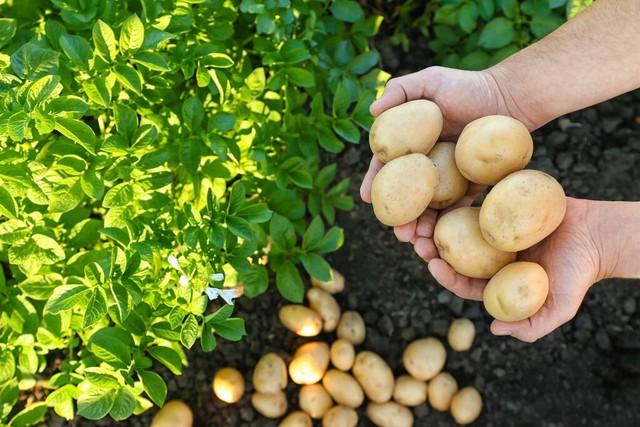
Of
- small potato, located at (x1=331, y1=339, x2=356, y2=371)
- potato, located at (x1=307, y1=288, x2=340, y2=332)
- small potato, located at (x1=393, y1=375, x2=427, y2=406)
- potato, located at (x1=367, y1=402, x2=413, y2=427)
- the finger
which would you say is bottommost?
potato, located at (x1=367, y1=402, x2=413, y2=427)

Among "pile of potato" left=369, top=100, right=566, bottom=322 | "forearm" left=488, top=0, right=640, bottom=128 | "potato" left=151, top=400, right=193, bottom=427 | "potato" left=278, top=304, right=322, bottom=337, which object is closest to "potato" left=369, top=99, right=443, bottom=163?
"pile of potato" left=369, top=100, right=566, bottom=322

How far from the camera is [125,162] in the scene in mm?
1554

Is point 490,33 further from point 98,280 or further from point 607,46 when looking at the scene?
point 98,280

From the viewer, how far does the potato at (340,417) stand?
2.28 metres

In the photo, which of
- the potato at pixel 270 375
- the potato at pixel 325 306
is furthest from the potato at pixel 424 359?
the potato at pixel 270 375

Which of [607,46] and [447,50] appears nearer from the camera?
[607,46]

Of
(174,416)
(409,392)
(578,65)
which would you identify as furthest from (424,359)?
(578,65)

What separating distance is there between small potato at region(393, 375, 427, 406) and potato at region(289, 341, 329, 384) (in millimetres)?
260

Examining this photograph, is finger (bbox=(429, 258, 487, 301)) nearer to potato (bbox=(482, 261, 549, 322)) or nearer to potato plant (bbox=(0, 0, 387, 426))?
potato (bbox=(482, 261, 549, 322))

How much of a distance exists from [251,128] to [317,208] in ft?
1.17

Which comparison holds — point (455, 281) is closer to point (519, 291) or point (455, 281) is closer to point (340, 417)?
point (519, 291)

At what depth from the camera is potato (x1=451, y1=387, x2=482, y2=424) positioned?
7.69 ft

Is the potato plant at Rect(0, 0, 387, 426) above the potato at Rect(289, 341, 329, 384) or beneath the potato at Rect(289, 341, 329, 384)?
above

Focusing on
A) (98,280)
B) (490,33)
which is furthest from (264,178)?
(490,33)
